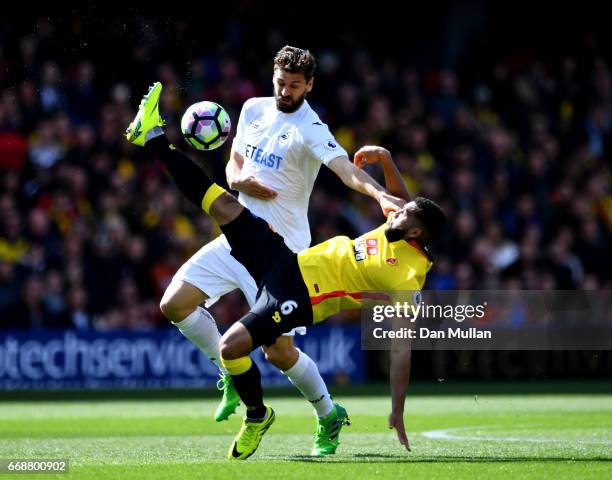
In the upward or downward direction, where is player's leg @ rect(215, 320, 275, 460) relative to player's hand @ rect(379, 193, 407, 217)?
downward

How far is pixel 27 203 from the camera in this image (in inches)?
649

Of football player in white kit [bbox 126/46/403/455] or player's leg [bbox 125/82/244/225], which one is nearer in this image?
player's leg [bbox 125/82/244/225]

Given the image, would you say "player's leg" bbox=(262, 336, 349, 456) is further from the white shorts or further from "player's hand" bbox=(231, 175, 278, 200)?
"player's hand" bbox=(231, 175, 278, 200)

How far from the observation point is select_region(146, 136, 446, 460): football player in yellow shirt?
757 centimetres

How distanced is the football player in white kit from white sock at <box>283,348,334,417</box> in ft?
0.07

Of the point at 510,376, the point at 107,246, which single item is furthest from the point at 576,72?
the point at 107,246

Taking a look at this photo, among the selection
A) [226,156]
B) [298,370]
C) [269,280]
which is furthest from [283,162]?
[226,156]

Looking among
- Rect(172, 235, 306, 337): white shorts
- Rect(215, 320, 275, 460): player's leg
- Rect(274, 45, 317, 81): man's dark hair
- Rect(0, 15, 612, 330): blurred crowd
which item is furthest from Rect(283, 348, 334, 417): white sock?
Rect(0, 15, 612, 330): blurred crowd

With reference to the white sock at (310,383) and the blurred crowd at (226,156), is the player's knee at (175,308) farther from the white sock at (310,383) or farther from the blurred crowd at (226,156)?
the blurred crowd at (226,156)

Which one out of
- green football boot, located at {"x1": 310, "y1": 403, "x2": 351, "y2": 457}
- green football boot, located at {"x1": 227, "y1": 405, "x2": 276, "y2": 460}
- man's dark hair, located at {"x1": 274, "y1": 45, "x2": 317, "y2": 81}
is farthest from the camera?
man's dark hair, located at {"x1": 274, "y1": 45, "x2": 317, "y2": 81}

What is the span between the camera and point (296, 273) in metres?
7.72

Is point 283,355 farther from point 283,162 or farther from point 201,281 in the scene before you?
point 283,162

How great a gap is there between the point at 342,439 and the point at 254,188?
6.75ft

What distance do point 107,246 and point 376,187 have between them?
8899mm
